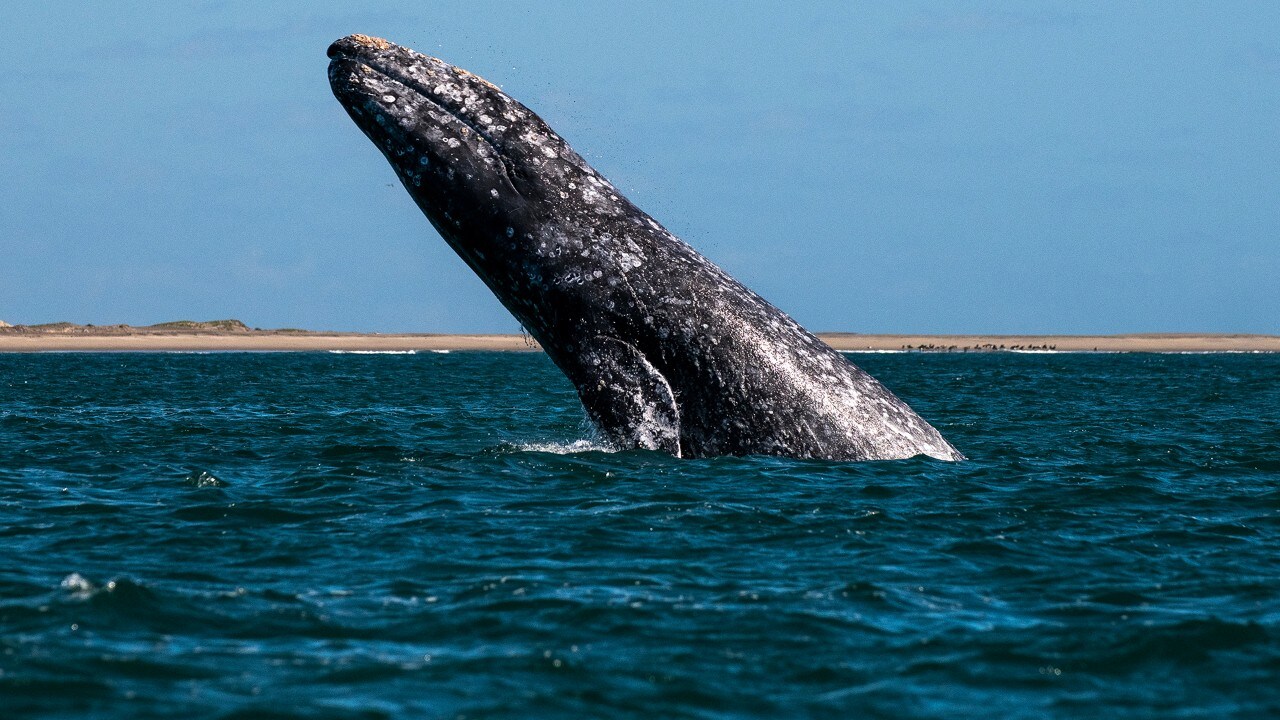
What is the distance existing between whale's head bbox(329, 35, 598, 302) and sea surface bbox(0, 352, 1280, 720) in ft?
6.63

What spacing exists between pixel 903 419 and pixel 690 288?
2153mm

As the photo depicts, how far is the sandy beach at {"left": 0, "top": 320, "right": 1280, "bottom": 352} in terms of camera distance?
85.4m

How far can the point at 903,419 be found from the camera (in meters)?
12.3

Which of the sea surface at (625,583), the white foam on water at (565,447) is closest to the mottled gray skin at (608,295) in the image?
the sea surface at (625,583)

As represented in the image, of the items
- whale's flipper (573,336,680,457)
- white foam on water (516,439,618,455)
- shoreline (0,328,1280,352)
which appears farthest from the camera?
shoreline (0,328,1280,352)

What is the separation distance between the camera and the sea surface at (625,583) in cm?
600

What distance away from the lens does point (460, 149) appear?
38.9ft

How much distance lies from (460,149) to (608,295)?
5.55ft

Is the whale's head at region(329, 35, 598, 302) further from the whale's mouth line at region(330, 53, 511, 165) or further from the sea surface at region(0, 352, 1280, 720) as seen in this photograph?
the sea surface at region(0, 352, 1280, 720)

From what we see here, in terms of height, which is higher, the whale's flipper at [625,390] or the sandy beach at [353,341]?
the sandy beach at [353,341]

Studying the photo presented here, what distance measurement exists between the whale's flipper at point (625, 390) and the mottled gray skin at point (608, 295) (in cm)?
1

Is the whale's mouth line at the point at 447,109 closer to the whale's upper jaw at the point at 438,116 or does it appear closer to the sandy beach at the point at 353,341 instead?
the whale's upper jaw at the point at 438,116

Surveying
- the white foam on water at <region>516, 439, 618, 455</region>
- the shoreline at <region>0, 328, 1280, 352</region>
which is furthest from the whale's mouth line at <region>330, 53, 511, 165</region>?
the shoreline at <region>0, 328, 1280, 352</region>

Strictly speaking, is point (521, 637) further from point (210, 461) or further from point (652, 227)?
point (210, 461)
